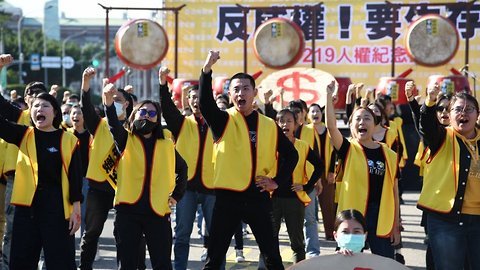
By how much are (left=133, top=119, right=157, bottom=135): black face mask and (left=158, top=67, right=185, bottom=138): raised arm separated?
0.70m

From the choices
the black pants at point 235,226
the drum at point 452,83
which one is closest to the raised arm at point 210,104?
the black pants at point 235,226

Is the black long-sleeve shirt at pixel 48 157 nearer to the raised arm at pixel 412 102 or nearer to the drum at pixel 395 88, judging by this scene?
the raised arm at pixel 412 102

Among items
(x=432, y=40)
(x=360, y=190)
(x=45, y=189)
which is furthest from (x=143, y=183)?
(x=432, y=40)

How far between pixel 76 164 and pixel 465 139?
111 inches

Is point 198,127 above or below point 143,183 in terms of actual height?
above

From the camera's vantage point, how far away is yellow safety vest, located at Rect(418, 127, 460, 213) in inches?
283

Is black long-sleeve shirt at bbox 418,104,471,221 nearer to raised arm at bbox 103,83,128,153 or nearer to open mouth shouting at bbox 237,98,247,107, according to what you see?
open mouth shouting at bbox 237,98,247,107

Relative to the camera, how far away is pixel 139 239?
7812 mm

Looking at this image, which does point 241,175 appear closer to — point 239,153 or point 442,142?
point 239,153

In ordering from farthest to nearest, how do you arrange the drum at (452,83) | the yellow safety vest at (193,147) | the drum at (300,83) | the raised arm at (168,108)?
the drum at (452,83) < the drum at (300,83) < the yellow safety vest at (193,147) < the raised arm at (168,108)

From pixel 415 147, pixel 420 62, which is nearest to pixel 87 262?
pixel 415 147

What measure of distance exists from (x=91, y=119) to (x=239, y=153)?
1.52 meters

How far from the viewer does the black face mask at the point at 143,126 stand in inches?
310

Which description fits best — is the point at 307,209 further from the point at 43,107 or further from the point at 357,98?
the point at 43,107
